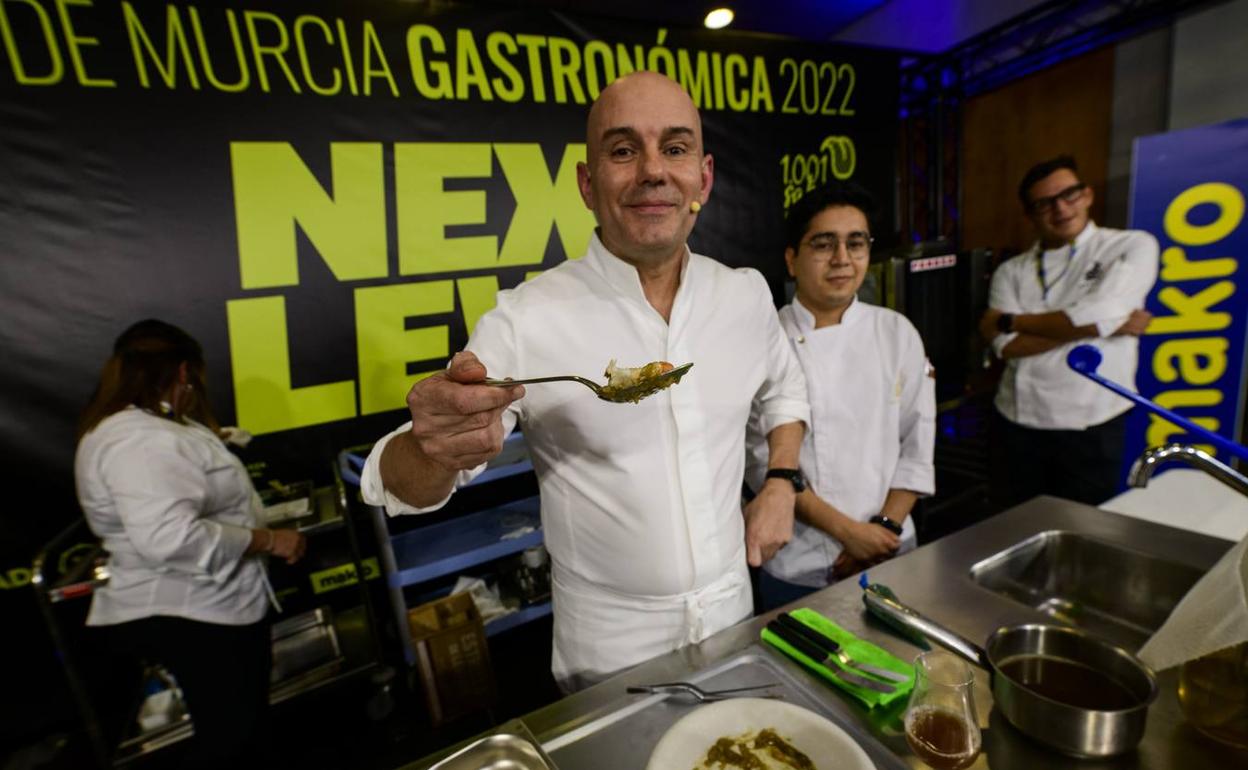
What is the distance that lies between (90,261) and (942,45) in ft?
25.2

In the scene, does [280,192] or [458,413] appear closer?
[458,413]

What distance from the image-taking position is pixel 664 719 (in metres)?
1.04

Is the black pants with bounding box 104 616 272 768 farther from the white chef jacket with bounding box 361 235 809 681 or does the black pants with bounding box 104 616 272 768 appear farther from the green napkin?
the green napkin

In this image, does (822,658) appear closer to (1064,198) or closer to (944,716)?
(944,716)

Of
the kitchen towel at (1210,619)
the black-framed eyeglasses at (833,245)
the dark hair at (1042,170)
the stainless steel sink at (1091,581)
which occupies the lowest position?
the stainless steel sink at (1091,581)

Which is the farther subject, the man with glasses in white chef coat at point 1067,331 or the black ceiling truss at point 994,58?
the black ceiling truss at point 994,58

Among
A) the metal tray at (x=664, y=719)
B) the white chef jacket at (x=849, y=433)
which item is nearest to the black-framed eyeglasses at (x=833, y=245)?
the white chef jacket at (x=849, y=433)

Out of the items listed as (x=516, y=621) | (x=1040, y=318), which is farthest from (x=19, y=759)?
(x=1040, y=318)

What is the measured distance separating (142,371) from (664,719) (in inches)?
89.2

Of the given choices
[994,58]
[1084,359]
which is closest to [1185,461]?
[1084,359]

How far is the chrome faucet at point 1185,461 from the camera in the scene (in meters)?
1.01

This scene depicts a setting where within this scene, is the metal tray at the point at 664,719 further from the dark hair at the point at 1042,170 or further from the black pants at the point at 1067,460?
the dark hair at the point at 1042,170

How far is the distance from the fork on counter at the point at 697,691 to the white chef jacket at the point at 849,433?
977 mm

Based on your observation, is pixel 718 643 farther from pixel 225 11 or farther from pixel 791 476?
pixel 225 11
